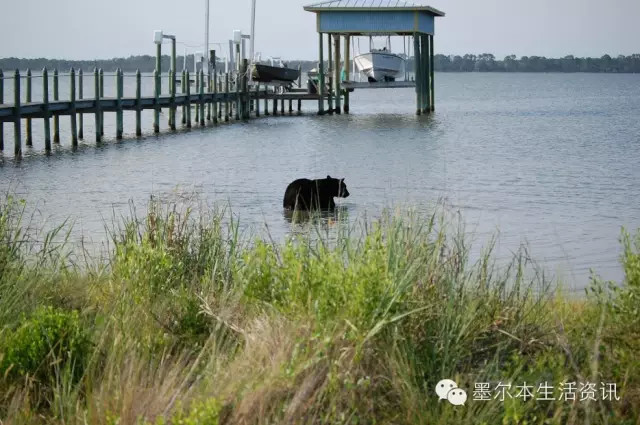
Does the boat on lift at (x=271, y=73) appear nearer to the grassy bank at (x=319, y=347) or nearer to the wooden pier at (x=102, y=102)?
the wooden pier at (x=102, y=102)

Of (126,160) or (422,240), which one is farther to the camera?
(126,160)

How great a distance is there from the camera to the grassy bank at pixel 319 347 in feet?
17.4

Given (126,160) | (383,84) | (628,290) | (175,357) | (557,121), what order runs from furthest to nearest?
(557,121) → (383,84) → (126,160) → (628,290) → (175,357)

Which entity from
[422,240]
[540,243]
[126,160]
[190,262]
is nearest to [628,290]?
[422,240]

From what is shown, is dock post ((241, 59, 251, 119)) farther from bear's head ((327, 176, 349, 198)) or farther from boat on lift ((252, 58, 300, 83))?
bear's head ((327, 176, 349, 198))

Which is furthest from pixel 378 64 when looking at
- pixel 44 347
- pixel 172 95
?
pixel 44 347

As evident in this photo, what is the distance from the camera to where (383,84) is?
52.8 meters

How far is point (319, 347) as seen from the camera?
5.43 m

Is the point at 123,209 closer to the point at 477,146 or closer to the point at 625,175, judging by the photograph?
the point at 625,175

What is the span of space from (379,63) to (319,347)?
5904cm

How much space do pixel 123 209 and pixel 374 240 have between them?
14.1 meters

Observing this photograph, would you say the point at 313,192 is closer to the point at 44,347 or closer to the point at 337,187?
the point at 337,187

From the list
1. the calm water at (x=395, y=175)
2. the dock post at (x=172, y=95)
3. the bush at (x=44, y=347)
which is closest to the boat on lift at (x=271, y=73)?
the calm water at (x=395, y=175)

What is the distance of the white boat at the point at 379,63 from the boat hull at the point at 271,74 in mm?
6952
